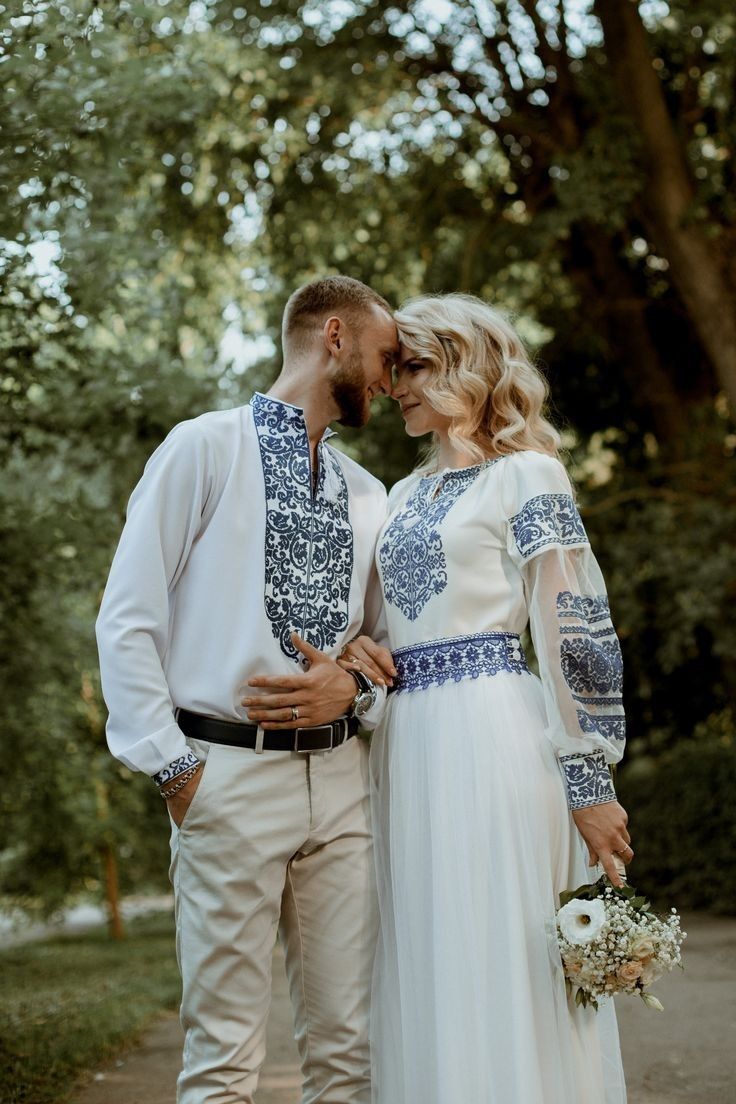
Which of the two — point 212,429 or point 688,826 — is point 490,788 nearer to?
point 212,429

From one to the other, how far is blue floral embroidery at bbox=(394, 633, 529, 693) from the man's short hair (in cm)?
89

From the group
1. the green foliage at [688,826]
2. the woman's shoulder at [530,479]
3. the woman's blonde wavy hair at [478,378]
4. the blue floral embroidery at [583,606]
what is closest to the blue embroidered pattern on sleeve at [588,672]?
the blue floral embroidery at [583,606]

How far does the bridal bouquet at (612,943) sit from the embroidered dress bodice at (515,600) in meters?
0.25

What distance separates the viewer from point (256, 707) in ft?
9.18

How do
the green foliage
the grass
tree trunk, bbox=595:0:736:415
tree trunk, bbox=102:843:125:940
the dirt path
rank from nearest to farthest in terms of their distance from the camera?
the dirt path < the grass < tree trunk, bbox=595:0:736:415 < the green foliage < tree trunk, bbox=102:843:125:940

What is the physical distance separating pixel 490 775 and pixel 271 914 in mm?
609

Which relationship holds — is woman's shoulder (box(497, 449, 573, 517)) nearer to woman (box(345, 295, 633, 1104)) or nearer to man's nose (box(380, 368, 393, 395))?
woman (box(345, 295, 633, 1104))

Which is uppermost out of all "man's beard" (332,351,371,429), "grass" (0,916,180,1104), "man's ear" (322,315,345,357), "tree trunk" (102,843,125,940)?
"man's ear" (322,315,345,357)

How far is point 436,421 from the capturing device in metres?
3.36

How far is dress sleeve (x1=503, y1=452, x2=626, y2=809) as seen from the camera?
2.88 metres

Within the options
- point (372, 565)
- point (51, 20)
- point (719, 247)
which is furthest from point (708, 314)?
point (372, 565)

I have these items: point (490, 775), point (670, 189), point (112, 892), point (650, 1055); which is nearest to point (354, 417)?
point (490, 775)

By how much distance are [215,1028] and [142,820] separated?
33.1 ft

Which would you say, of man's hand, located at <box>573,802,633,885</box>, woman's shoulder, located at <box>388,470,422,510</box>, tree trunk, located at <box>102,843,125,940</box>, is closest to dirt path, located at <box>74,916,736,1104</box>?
man's hand, located at <box>573,802,633,885</box>
